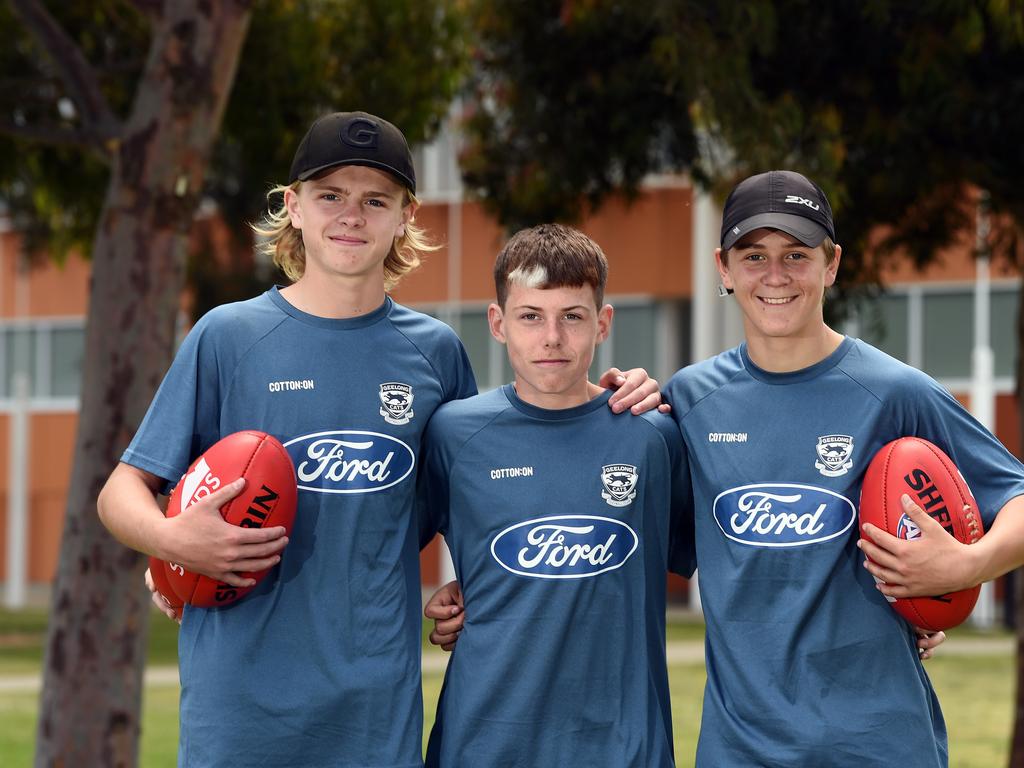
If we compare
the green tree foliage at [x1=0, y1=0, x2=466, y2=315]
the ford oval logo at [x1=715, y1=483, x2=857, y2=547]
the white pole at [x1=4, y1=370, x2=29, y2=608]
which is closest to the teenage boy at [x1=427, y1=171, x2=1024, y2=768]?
the ford oval logo at [x1=715, y1=483, x2=857, y2=547]

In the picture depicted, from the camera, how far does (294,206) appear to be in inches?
175

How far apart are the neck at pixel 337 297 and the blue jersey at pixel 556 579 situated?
14.4 inches

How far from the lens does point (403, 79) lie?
35.3ft

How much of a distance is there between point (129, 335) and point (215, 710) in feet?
12.8

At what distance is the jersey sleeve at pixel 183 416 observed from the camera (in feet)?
13.8

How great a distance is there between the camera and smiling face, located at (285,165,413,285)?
430 centimetres

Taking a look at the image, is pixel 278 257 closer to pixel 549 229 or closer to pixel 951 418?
pixel 549 229

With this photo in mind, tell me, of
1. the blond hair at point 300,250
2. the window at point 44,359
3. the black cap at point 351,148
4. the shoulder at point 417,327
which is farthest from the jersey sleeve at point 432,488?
the window at point 44,359

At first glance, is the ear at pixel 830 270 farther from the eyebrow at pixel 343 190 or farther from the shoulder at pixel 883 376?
the eyebrow at pixel 343 190

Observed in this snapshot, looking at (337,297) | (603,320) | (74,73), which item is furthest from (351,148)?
(74,73)

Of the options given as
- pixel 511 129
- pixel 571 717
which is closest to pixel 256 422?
pixel 571 717

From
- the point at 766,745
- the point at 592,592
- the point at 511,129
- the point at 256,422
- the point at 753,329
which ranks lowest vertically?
the point at 766,745

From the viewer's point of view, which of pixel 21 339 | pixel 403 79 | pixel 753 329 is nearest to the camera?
pixel 753 329

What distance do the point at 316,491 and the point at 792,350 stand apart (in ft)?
4.12
